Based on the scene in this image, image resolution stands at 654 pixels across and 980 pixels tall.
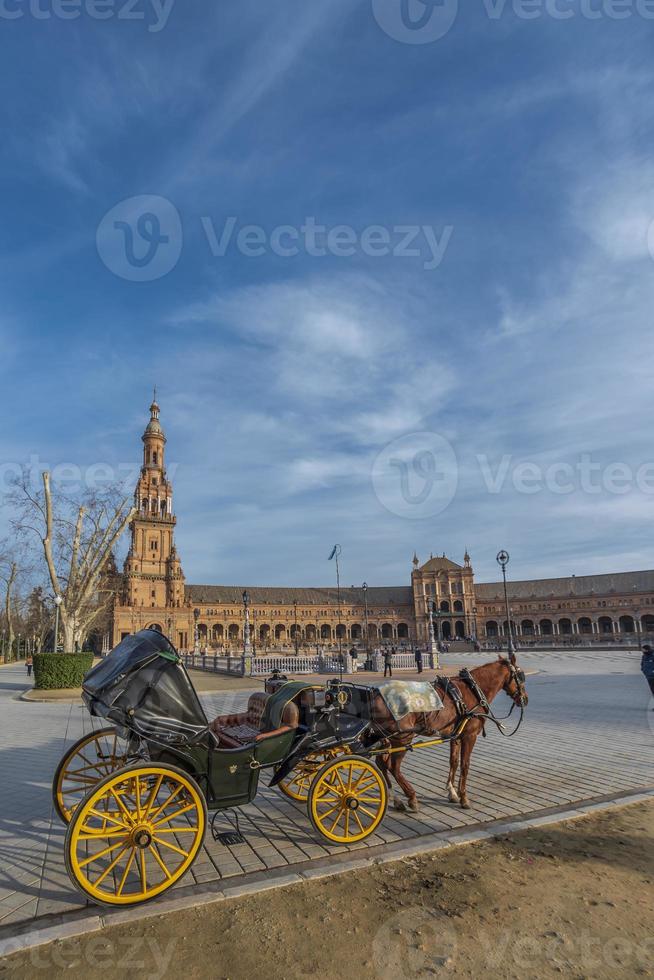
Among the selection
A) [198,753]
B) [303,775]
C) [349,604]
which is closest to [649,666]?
[303,775]

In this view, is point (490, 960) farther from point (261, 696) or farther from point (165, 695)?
point (261, 696)

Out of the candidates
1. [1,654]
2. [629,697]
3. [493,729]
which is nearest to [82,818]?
[493,729]

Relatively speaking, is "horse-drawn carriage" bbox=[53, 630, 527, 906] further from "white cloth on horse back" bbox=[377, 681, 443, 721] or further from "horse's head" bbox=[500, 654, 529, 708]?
"horse's head" bbox=[500, 654, 529, 708]

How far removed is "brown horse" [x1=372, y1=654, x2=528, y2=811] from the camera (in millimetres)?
5902

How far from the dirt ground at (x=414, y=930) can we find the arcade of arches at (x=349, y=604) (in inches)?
3372

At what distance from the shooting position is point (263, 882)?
4.27 m

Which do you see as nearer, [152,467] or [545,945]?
[545,945]

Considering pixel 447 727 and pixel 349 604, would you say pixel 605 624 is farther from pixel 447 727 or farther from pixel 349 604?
pixel 447 727

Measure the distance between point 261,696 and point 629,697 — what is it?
14.0 meters

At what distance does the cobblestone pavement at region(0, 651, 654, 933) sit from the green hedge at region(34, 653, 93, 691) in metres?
8.43

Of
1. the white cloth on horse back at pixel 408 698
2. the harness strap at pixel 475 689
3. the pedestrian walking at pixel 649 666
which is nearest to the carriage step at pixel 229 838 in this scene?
the white cloth on horse back at pixel 408 698

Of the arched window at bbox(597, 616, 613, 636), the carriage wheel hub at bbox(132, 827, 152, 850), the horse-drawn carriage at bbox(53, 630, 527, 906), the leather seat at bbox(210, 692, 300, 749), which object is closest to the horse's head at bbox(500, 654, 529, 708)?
the horse-drawn carriage at bbox(53, 630, 527, 906)

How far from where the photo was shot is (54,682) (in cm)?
2114

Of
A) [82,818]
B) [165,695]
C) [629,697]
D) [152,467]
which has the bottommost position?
[629,697]
